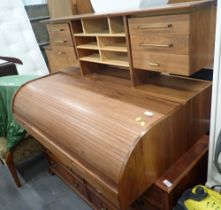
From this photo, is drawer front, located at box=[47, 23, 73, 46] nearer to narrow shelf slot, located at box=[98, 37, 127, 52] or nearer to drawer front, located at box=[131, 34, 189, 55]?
narrow shelf slot, located at box=[98, 37, 127, 52]

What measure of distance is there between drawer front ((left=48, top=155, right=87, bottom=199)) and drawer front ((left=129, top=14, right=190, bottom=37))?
1.01 metres

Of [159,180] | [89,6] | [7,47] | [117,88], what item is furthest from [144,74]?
[7,47]

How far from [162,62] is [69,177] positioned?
113 centimetres

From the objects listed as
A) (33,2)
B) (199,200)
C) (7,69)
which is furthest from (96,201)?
(33,2)

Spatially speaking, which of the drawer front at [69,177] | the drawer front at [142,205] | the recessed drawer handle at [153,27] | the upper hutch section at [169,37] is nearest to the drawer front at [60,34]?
the upper hutch section at [169,37]

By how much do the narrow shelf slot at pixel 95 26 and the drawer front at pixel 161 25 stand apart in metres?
0.34

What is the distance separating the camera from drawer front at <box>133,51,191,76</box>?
891mm

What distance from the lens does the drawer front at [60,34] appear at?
1414 millimetres

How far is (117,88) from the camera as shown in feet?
3.98

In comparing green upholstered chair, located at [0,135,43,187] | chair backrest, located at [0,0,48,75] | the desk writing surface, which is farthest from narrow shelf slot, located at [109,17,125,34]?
chair backrest, located at [0,0,48,75]

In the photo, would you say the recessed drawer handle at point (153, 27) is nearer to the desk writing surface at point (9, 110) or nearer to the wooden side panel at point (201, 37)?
the wooden side panel at point (201, 37)

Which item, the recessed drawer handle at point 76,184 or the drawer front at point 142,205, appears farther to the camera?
the recessed drawer handle at point 76,184

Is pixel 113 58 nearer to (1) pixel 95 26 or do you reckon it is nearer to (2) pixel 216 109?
(1) pixel 95 26

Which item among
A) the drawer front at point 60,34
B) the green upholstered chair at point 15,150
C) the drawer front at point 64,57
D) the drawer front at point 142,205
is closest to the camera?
the drawer front at point 142,205
